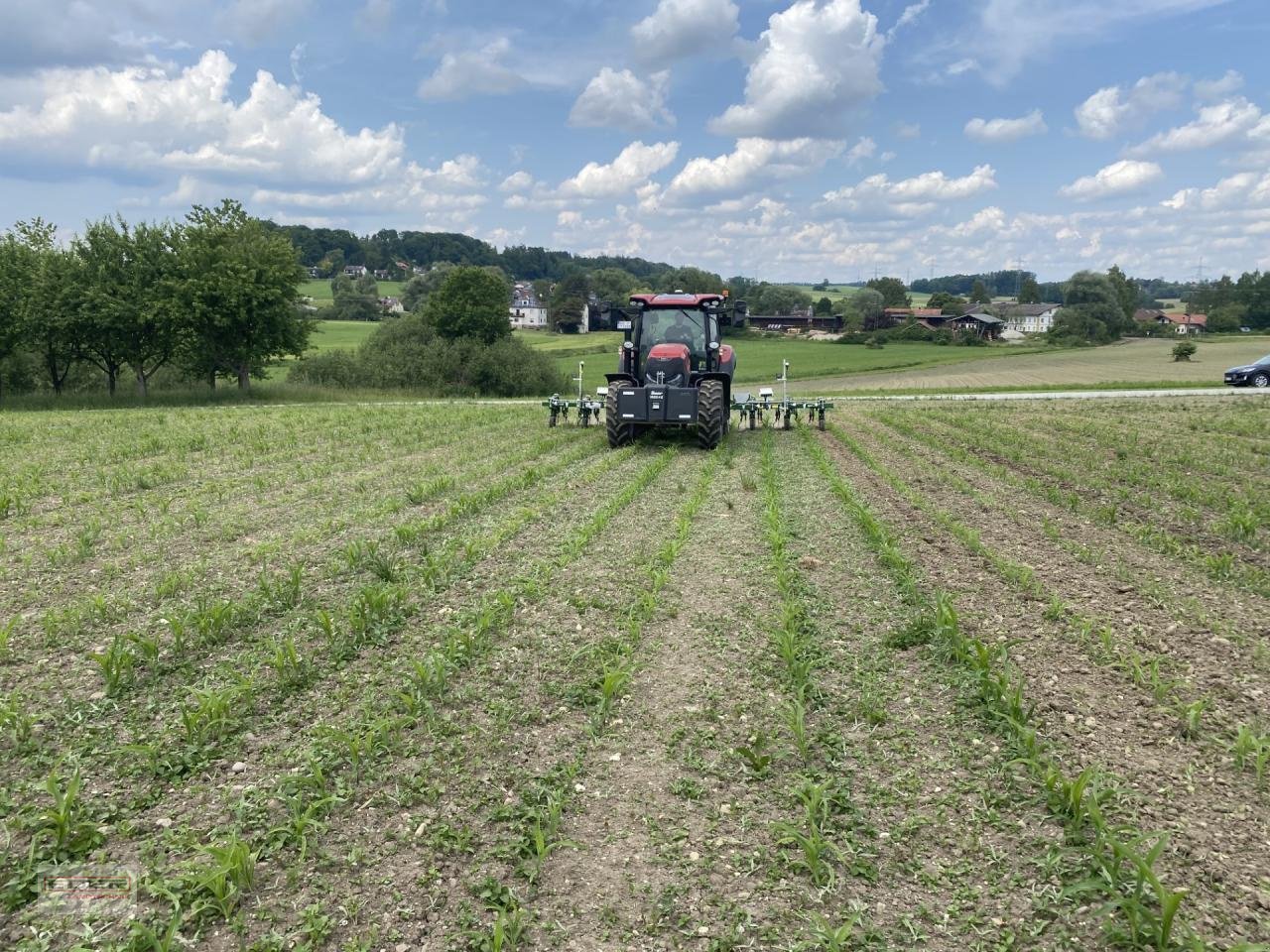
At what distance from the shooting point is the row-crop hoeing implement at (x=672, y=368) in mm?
14328

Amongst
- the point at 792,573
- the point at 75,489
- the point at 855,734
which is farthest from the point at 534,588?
the point at 75,489

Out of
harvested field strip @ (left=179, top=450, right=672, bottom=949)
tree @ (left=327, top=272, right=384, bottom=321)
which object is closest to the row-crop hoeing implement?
harvested field strip @ (left=179, top=450, right=672, bottom=949)

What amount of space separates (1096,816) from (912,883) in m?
0.87

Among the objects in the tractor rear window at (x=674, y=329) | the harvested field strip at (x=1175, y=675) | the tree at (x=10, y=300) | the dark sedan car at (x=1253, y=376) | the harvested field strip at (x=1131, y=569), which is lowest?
the harvested field strip at (x=1175, y=675)

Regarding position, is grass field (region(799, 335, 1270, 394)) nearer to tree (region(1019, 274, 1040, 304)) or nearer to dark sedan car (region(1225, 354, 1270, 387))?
dark sedan car (region(1225, 354, 1270, 387))

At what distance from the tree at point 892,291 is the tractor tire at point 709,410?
4269 inches

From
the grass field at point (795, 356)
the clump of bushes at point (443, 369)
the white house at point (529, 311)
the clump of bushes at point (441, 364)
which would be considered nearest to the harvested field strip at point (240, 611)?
the clump of bushes at point (441, 364)

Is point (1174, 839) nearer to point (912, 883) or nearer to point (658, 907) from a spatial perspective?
point (912, 883)

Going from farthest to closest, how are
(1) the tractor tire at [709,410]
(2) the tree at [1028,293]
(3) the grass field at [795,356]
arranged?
(2) the tree at [1028,293]
(3) the grass field at [795,356]
(1) the tractor tire at [709,410]

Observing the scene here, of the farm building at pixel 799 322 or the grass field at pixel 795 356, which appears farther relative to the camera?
the farm building at pixel 799 322

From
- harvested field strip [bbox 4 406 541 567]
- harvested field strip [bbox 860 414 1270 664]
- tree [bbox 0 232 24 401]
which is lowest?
harvested field strip [bbox 860 414 1270 664]

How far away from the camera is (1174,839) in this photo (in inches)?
136

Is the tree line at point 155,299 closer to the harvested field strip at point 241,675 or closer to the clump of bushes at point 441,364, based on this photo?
the clump of bushes at point 441,364

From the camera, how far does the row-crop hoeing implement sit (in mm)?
14328
